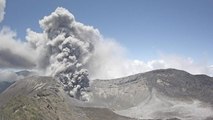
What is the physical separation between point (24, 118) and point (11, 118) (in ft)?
26.6

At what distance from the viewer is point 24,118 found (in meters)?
192

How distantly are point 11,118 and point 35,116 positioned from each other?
13.2 m

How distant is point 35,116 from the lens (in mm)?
199375

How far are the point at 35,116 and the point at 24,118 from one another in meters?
8.37

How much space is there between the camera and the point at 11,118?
195m
